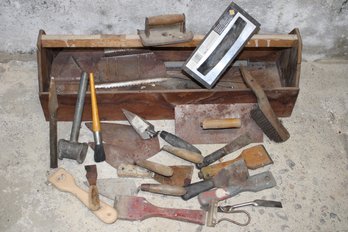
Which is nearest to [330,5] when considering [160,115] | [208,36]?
[208,36]

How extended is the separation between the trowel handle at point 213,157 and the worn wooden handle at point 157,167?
0.51ft

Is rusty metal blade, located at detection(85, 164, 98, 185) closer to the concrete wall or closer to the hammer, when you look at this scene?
the hammer

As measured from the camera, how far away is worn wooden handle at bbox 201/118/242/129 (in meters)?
2.00

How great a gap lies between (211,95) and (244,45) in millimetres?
286

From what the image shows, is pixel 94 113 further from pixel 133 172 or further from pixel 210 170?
pixel 210 170

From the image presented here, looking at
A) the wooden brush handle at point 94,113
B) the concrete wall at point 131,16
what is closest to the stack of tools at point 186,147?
the wooden brush handle at point 94,113

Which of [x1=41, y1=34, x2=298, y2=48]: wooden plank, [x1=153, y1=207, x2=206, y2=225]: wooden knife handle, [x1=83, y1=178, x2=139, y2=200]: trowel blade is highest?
[x1=41, y1=34, x2=298, y2=48]: wooden plank

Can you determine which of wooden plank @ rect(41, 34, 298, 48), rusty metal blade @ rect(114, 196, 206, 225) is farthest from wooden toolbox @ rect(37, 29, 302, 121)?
rusty metal blade @ rect(114, 196, 206, 225)

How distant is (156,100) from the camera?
6.57 feet

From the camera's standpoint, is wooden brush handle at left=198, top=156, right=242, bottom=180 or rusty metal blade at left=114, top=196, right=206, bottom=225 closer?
rusty metal blade at left=114, top=196, right=206, bottom=225

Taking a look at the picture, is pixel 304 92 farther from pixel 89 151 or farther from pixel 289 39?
pixel 89 151

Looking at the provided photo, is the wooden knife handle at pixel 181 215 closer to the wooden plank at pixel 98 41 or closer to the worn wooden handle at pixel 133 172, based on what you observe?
the worn wooden handle at pixel 133 172

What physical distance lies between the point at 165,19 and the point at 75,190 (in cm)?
84

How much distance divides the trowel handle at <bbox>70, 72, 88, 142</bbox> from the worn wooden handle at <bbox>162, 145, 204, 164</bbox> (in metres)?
0.40
